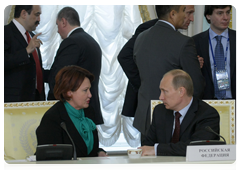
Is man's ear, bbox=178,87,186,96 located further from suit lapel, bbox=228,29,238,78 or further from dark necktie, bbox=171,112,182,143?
suit lapel, bbox=228,29,238,78

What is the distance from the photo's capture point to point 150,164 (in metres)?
1.43

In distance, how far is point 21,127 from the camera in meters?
2.68

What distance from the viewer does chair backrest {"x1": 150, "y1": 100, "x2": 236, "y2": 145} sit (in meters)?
2.66

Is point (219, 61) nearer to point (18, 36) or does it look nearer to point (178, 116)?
point (178, 116)

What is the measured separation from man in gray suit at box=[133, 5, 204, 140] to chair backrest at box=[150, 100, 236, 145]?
0.22 m

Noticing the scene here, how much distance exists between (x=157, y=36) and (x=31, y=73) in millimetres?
1625

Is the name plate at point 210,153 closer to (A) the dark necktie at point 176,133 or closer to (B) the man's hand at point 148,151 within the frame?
(B) the man's hand at point 148,151

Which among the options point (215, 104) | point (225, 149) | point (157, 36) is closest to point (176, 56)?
point (157, 36)

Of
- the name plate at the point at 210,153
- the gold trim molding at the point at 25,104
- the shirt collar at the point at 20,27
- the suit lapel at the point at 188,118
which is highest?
the shirt collar at the point at 20,27

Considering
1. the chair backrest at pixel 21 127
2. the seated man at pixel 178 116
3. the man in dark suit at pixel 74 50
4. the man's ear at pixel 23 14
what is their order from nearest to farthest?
1. the seated man at pixel 178 116
2. the chair backrest at pixel 21 127
3. the man in dark suit at pixel 74 50
4. the man's ear at pixel 23 14

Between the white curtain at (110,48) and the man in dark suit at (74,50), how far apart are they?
27.2 inches

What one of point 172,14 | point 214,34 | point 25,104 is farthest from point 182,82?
point 214,34

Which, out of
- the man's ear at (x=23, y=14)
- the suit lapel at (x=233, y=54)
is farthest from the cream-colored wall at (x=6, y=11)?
the suit lapel at (x=233, y=54)

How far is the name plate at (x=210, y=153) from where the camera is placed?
1.52m
